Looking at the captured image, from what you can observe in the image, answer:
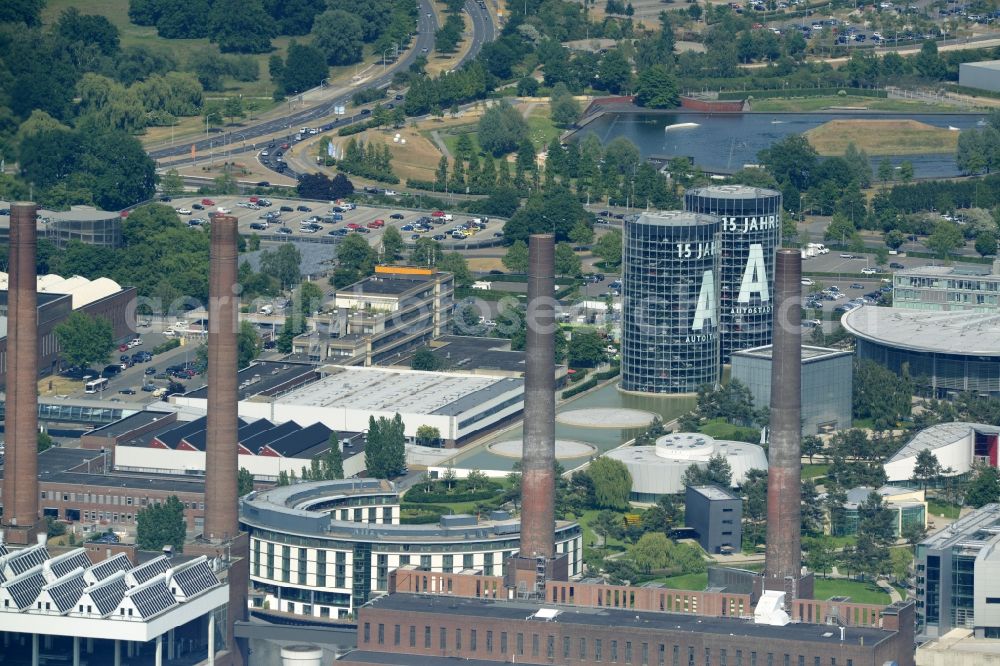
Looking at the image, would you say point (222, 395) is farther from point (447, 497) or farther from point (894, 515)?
point (894, 515)

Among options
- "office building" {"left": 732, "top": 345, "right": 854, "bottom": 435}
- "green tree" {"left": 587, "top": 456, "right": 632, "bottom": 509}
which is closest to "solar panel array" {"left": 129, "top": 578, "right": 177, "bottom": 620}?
"green tree" {"left": 587, "top": 456, "right": 632, "bottom": 509}

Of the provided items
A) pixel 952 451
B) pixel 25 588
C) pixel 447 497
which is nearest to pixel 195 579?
pixel 25 588

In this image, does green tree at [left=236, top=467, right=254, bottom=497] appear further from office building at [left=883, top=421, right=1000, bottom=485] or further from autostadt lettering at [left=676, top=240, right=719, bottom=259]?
autostadt lettering at [left=676, top=240, right=719, bottom=259]

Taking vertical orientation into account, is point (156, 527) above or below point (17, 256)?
below

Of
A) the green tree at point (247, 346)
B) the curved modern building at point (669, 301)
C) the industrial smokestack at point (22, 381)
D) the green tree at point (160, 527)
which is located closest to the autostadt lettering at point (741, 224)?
the curved modern building at point (669, 301)

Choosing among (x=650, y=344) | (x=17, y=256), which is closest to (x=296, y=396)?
(x=650, y=344)

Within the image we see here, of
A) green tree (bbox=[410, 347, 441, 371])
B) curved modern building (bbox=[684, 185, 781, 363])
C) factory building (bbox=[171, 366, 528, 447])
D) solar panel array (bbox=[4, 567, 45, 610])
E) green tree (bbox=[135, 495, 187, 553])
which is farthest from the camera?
curved modern building (bbox=[684, 185, 781, 363])

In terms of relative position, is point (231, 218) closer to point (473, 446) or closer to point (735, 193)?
point (473, 446)
